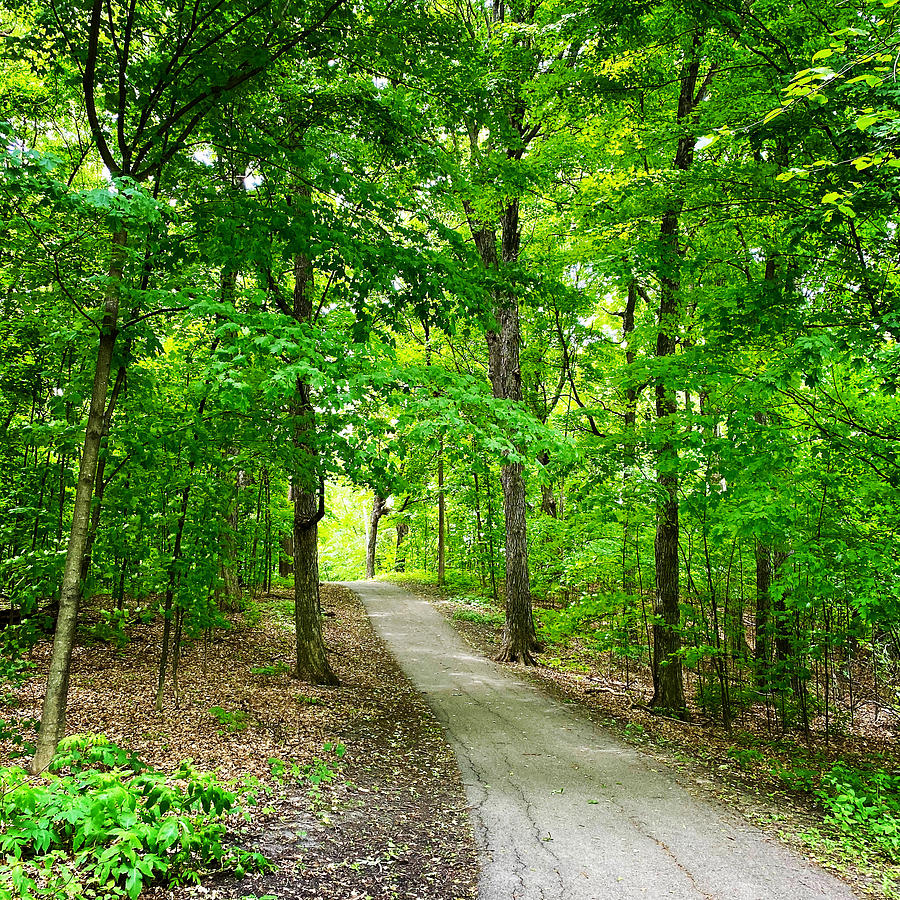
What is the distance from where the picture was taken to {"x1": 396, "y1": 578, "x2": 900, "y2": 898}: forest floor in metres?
4.53

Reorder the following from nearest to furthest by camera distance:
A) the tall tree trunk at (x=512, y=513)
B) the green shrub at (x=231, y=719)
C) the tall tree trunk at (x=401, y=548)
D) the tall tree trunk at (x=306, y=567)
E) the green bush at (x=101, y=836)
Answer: the green bush at (x=101, y=836) → the green shrub at (x=231, y=719) → the tall tree trunk at (x=306, y=567) → the tall tree trunk at (x=512, y=513) → the tall tree trunk at (x=401, y=548)

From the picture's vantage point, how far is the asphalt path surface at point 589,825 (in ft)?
12.9

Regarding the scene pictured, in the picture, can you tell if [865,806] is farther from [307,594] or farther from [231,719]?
[307,594]

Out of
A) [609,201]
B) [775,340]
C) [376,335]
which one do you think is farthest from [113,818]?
[609,201]

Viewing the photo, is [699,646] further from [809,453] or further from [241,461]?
[241,461]

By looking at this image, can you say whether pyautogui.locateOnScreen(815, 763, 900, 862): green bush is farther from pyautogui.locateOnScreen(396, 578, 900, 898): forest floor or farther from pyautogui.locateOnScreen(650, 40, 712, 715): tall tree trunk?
pyautogui.locateOnScreen(650, 40, 712, 715): tall tree trunk

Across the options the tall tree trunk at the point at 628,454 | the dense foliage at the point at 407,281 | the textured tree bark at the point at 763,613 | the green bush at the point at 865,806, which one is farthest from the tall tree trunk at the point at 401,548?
the green bush at the point at 865,806

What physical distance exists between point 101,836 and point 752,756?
22.1 feet

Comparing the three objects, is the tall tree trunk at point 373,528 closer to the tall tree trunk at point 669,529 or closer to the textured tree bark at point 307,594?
the textured tree bark at point 307,594

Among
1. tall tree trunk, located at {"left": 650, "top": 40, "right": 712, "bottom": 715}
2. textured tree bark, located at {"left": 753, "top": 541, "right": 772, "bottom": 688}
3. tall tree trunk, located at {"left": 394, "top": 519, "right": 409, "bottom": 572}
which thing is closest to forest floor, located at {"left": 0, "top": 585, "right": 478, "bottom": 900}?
tall tree trunk, located at {"left": 650, "top": 40, "right": 712, "bottom": 715}

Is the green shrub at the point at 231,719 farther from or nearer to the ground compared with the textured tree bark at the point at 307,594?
nearer to the ground

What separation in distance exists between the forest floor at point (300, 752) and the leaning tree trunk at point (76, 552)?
1.12m

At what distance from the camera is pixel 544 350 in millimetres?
14781

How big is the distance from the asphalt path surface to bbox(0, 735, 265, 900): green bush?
6.08ft
